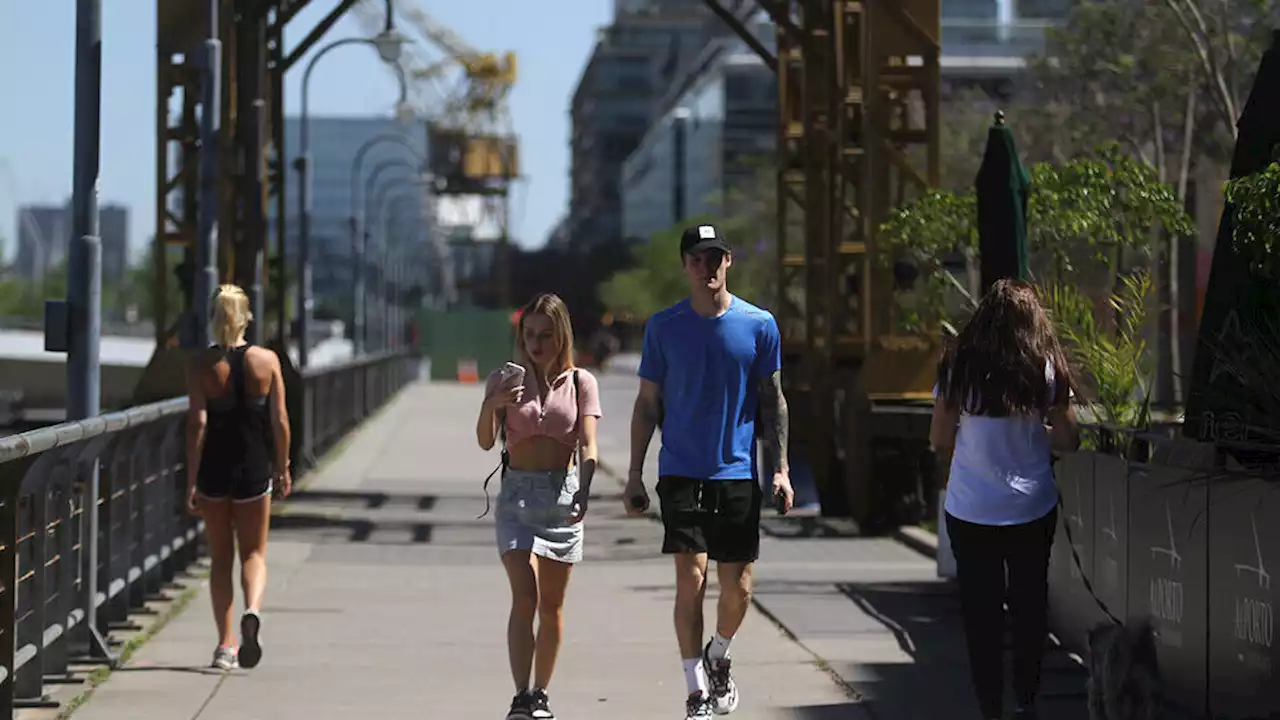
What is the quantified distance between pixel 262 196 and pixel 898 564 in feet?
26.7

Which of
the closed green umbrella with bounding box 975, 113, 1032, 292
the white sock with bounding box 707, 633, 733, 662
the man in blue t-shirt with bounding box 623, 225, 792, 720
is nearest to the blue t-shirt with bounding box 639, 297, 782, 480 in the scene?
the man in blue t-shirt with bounding box 623, 225, 792, 720

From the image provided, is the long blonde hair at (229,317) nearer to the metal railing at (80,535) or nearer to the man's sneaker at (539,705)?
the metal railing at (80,535)

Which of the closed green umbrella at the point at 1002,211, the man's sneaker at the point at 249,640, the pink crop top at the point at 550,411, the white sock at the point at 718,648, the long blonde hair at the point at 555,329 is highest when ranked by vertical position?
the closed green umbrella at the point at 1002,211

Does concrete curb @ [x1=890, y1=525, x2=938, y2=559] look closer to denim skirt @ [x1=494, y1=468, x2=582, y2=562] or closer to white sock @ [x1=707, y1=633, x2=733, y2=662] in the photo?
white sock @ [x1=707, y1=633, x2=733, y2=662]

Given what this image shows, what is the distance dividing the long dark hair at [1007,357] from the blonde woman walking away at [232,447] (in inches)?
149

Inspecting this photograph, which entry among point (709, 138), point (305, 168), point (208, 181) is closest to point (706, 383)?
point (208, 181)

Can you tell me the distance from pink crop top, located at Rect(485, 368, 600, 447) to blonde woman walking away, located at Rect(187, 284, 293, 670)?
2.42 meters

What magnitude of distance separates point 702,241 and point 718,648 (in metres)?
1.53

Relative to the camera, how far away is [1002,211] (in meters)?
13.0

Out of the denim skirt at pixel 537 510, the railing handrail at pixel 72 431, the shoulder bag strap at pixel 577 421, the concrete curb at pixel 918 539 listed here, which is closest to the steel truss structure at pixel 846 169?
the concrete curb at pixel 918 539

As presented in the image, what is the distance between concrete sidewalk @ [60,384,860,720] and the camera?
9734 mm

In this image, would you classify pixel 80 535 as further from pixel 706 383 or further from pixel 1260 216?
pixel 1260 216

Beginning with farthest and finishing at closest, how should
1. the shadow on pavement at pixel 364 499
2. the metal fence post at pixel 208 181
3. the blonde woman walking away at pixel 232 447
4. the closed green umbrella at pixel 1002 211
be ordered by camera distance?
the shadow on pavement at pixel 364 499, the metal fence post at pixel 208 181, the closed green umbrella at pixel 1002 211, the blonde woman walking away at pixel 232 447

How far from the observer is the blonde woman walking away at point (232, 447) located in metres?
10.6
